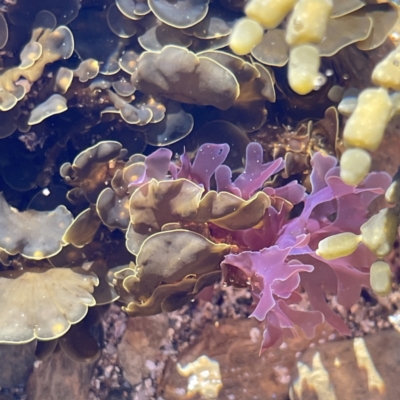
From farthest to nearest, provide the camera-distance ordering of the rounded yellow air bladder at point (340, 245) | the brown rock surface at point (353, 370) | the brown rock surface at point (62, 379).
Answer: the brown rock surface at point (62, 379), the brown rock surface at point (353, 370), the rounded yellow air bladder at point (340, 245)

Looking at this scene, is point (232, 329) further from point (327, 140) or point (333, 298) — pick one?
point (327, 140)

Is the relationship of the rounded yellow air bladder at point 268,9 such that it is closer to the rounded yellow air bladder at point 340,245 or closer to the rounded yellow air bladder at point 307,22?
the rounded yellow air bladder at point 307,22

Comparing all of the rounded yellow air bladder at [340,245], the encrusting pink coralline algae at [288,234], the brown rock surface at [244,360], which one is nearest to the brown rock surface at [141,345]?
the brown rock surface at [244,360]

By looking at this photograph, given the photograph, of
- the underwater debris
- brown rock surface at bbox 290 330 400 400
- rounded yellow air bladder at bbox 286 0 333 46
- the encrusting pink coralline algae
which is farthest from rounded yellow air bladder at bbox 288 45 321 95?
brown rock surface at bbox 290 330 400 400

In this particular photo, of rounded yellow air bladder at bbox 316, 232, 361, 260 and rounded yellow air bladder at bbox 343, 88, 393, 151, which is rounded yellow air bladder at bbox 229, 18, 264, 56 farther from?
rounded yellow air bladder at bbox 316, 232, 361, 260

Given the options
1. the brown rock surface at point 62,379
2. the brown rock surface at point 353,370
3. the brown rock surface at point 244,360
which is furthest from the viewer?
the brown rock surface at point 62,379

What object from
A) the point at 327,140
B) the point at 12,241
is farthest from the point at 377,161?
the point at 12,241
